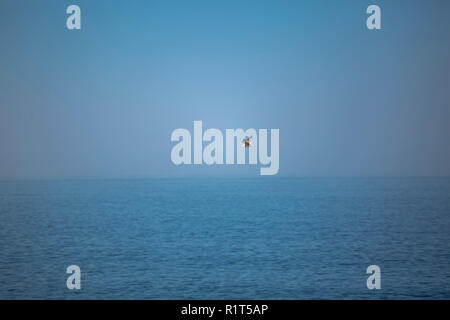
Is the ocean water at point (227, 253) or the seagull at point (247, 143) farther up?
the seagull at point (247, 143)

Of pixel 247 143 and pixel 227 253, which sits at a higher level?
pixel 247 143

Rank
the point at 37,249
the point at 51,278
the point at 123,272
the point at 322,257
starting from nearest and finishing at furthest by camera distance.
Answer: the point at 51,278, the point at 123,272, the point at 322,257, the point at 37,249

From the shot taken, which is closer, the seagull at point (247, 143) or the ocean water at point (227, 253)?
the ocean water at point (227, 253)

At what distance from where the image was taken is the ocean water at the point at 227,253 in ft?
97.4

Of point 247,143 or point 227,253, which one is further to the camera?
point 227,253

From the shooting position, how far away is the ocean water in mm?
29688

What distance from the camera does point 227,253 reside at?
44.1 m
